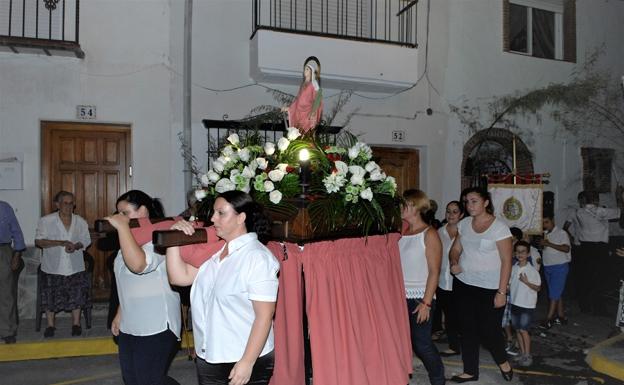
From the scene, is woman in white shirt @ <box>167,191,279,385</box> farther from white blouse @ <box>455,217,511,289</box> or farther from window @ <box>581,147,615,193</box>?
window @ <box>581,147,615,193</box>

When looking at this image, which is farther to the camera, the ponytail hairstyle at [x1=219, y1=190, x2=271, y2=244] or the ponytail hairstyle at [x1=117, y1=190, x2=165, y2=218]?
the ponytail hairstyle at [x1=117, y1=190, x2=165, y2=218]

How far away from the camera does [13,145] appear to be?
770cm

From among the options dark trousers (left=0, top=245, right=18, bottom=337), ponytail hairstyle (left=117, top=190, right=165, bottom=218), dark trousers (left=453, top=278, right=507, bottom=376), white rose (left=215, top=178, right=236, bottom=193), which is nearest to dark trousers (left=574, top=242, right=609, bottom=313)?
dark trousers (left=453, top=278, right=507, bottom=376)

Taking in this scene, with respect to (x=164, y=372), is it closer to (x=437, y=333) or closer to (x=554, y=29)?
(x=437, y=333)

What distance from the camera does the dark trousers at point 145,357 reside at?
343 cm

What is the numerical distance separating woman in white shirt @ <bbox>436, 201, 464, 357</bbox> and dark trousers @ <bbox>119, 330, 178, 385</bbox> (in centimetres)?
342

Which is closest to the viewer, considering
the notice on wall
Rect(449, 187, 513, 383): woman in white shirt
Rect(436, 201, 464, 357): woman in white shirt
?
Rect(449, 187, 513, 383): woman in white shirt

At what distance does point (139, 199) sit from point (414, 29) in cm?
791

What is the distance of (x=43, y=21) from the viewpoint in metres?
8.16

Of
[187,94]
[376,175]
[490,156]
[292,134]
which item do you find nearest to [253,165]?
[292,134]

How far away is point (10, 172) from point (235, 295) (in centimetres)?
635

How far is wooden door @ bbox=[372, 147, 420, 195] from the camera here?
1015 cm

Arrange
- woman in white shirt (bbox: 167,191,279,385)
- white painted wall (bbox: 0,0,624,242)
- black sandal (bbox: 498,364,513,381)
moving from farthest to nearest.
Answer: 1. white painted wall (bbox: 0,0,624,242)
2. black sandal (bbox: 498,364,513,381)
3. woman in white shirt (bbox: 167,191,279,385)

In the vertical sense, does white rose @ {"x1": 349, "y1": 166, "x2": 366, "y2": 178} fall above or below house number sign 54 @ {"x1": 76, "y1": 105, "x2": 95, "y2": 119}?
below
